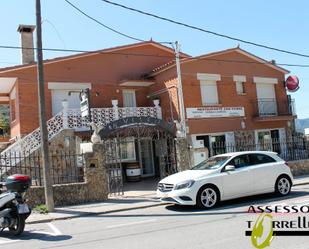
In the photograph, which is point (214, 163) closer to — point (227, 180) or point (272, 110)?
point (227, 180)

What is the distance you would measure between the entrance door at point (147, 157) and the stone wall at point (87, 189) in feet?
29.5

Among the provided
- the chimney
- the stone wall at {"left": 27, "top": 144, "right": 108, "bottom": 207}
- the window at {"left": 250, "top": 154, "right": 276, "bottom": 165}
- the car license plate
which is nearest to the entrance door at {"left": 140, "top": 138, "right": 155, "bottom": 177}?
the chimney

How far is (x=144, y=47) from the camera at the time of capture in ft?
80.0

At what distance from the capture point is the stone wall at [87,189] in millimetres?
13133

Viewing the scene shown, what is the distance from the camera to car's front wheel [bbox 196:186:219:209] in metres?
10.9

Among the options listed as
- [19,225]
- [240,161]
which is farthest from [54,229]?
[240,161]

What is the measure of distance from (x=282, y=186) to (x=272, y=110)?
520 inches

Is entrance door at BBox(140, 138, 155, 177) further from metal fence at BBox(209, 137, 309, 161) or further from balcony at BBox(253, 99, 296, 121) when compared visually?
balcony at BBox(253, 99, 296, 121)

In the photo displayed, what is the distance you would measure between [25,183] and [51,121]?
10.2 m

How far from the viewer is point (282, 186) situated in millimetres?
12500

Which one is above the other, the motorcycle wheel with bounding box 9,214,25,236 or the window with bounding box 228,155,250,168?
the window with bounding box 228,155,250,168

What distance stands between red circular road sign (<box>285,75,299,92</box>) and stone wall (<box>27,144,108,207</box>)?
15694 millimetres

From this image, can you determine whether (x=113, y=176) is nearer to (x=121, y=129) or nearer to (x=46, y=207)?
(x=121, y=129)

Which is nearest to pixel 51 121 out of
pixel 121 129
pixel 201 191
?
pixel 121 129
